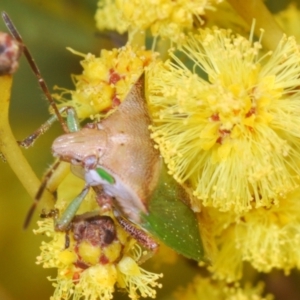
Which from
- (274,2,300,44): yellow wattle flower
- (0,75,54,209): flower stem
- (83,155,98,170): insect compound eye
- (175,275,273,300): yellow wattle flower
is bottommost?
(175,275,273,300): yellow wattle flower

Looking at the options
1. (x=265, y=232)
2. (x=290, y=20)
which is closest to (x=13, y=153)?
(x=265, y=232)

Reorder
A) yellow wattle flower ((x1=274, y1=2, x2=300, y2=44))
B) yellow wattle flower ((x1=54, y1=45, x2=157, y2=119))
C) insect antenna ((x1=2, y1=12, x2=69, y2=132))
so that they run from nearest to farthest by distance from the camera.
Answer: insect antenna ((x1=2, y1=12, x2=69, y2=132)), yellow wattle flower ((x1=54, y1=45, x2=157, y2=119)), yellow wattle flower ((x1=274, y1=2, x2=300, y2=44))

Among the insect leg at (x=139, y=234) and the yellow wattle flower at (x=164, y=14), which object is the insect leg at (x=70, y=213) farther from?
the yellow wattle flower at (x=164, y=14)

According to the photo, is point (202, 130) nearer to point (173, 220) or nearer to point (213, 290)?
point (173, 220)

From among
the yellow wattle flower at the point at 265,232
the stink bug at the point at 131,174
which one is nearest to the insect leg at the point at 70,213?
the stink bug at the point at 131,174

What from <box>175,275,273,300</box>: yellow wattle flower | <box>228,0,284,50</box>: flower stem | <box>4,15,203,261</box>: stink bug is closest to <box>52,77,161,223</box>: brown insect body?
<box>4,15,203,261</box>: stink bug

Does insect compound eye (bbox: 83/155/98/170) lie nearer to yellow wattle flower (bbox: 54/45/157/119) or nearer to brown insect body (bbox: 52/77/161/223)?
brown insect body (bbox: 52/77/161/223)

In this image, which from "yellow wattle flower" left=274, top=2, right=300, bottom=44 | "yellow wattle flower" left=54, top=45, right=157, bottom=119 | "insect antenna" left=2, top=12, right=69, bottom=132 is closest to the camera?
"insect antenna" left=2, top=12, right=69, bottom=132
